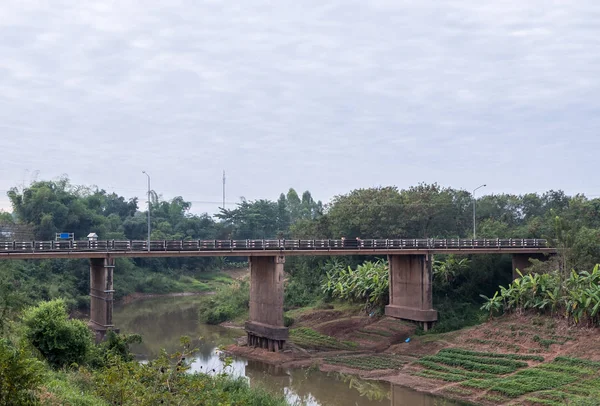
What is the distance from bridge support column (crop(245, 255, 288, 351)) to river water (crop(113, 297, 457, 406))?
2.58 m

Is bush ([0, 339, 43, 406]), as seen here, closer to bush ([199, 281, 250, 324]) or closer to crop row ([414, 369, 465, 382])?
crop row ([414, 369, 465, 382])

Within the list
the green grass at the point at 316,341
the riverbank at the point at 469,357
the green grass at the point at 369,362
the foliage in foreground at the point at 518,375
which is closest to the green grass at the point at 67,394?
the riverbank at the point at 469,357

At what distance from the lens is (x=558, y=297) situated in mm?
47781

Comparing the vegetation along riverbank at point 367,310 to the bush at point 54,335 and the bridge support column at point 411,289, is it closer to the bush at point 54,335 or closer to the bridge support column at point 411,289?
the bush at point 54,335

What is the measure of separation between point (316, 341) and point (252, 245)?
34.4ft

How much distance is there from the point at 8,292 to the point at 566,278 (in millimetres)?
39256

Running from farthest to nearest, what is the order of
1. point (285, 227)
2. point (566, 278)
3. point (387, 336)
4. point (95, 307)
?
point (285, 227), point (387, 336), point (566, 278), point (95, 307)

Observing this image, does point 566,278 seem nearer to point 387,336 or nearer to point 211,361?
point 387,336

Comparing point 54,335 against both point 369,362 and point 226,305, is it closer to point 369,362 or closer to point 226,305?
point 369,362

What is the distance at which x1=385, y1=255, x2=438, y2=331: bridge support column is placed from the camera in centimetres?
5697

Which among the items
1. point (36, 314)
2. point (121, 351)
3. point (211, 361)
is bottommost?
point (211, 361)

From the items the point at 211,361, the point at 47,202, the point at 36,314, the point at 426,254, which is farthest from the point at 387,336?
the point at 47,202

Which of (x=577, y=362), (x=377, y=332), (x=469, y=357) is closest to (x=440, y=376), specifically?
(x=469, y=357)

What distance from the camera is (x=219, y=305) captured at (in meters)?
73.2
